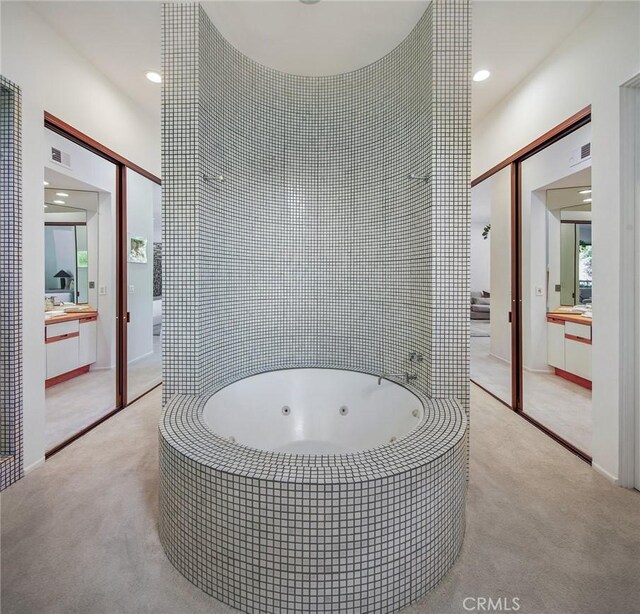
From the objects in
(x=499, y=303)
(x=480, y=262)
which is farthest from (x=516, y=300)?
(x=480, y=262)

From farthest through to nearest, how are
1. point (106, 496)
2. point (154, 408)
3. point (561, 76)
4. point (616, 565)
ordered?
point (154, 408), point (561, 76), point (106, 496), point (616, 565)

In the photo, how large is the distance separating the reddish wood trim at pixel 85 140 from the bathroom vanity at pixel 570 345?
14.7ft

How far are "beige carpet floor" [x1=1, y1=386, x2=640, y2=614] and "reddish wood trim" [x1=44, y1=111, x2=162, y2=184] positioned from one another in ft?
6.94

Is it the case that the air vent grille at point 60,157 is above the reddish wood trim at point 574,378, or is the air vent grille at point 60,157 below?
above

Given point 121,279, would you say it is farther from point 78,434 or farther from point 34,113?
point 34,113

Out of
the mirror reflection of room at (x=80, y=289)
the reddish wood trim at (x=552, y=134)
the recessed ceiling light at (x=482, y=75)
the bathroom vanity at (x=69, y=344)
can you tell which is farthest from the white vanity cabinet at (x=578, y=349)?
the bathroom vanity at (x=69, y=344)

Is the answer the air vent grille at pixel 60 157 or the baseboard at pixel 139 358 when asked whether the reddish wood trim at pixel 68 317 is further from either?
the air vent grille at pixel 60 157

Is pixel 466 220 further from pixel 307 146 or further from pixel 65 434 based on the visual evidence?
pixel 65 434

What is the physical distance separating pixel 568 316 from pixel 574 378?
2.13 ft

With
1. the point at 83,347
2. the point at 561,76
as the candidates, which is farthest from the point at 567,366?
the point at 83,347

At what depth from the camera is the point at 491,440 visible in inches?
103

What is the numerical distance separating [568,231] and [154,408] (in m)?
4.52

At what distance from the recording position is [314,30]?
2.25 metres

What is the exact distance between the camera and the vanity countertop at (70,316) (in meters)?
3.61
